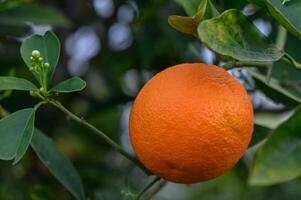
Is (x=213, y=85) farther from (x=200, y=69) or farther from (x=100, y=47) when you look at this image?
(x=100, y=47)

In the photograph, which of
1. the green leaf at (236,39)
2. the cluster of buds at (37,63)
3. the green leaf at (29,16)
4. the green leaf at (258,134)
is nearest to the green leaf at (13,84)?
the cluster of buds at (37,63)

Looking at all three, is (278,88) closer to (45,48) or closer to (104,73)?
(45,48)

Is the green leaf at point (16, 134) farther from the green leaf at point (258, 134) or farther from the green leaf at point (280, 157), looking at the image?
the green leaf at point (258, 134)

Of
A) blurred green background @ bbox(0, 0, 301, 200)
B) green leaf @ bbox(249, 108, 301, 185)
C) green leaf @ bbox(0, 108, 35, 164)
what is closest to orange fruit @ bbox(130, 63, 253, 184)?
green leaf @ bbox(249, 108, 301, 185)

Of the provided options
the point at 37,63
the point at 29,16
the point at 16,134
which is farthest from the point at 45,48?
the point at 29,16

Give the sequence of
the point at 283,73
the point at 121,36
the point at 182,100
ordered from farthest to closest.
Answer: the point at 121,36 → the point at 283,73 → the point at 182,100

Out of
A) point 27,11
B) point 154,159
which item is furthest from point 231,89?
point 27,11

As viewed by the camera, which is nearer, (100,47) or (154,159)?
(154,159)
